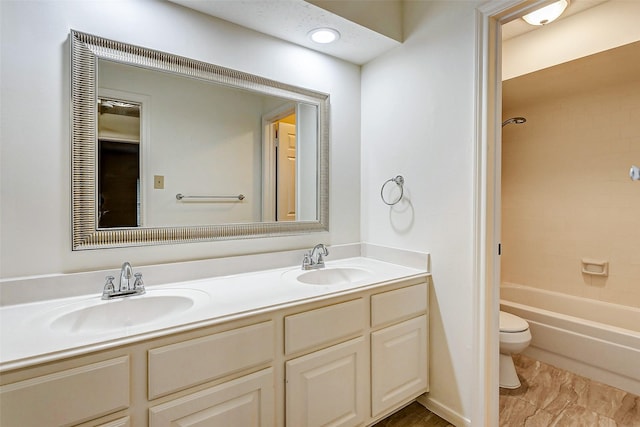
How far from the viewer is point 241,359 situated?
3.75 feet

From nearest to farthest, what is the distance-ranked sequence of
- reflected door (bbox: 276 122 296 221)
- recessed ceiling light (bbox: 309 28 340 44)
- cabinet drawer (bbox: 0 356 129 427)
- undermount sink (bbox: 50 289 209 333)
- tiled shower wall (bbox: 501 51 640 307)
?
cabinet drawer (bbox: 0 356 129 427) < undermount sink (bbox: 50 289 209 333) < recessed ceiling light (bbox: 309 28 340 44) < reflected door (bbox: 276 122 296 221) < tiled shower wall (bbox: 501 51 640 307)

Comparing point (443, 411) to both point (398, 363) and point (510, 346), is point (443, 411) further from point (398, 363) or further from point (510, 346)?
point (510, 346)

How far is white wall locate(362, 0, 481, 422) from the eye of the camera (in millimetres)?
1604

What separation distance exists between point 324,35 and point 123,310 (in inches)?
66.5

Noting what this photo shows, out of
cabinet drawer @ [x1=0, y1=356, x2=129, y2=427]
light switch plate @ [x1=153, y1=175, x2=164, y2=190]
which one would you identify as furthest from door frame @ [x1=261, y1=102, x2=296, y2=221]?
cabinet drawer @ [x1=0, y1=356, x2=129, y2=427]

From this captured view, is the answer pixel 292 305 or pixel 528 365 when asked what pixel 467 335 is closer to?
pixel 292 305

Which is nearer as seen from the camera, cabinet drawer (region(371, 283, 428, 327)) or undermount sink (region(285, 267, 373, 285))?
cabinet drawer (region(371, 283, 428, 327))

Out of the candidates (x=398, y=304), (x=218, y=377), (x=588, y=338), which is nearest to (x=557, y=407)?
(x=588, y=338)

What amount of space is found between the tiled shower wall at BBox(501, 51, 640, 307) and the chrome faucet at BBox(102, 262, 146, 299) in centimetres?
297

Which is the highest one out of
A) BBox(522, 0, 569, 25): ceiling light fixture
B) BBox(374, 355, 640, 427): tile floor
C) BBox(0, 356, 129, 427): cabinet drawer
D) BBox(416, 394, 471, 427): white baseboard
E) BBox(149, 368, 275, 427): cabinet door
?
BBox(522, 0, 569, 25): ceiling light fixture

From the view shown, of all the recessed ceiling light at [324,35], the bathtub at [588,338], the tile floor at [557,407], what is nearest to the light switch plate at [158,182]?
the recessed ceiling light at [324,35]

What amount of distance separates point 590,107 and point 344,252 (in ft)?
7.52

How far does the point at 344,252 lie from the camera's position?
6.93 feet

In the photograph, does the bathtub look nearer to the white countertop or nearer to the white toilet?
the white toilet
